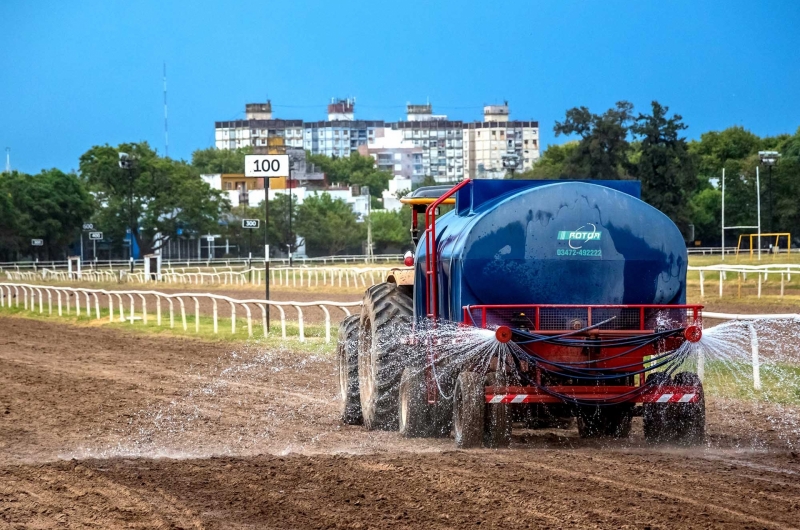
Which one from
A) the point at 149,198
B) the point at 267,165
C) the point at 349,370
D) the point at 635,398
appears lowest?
the point at 349,370

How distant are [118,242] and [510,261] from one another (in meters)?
90.9

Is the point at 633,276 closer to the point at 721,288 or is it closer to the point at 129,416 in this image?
the point at 129,416

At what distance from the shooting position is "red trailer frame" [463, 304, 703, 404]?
9.59 m

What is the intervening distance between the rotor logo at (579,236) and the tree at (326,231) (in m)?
92.2

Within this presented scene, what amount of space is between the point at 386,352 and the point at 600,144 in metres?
46.9

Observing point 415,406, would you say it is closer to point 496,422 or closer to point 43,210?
point 496,422

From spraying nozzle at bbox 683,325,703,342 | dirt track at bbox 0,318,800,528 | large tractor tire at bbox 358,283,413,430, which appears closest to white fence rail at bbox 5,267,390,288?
dirt track at bbox 0,318,800,528

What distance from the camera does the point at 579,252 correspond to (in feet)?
32.6

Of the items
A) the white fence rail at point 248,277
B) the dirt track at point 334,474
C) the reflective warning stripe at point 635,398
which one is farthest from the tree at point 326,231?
the reflective warning stripe at point 635,398

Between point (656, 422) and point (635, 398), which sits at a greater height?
point (635, 398)

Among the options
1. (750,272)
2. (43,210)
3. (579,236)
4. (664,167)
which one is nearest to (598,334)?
(579,236)

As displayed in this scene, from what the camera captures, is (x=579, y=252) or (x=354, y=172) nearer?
(x=579, y=252)

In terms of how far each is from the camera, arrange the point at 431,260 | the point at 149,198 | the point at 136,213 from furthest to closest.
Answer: the point at 149,198
the point at 136,213
the point at 431,260

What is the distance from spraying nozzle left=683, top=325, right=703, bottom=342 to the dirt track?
2.90 feet
